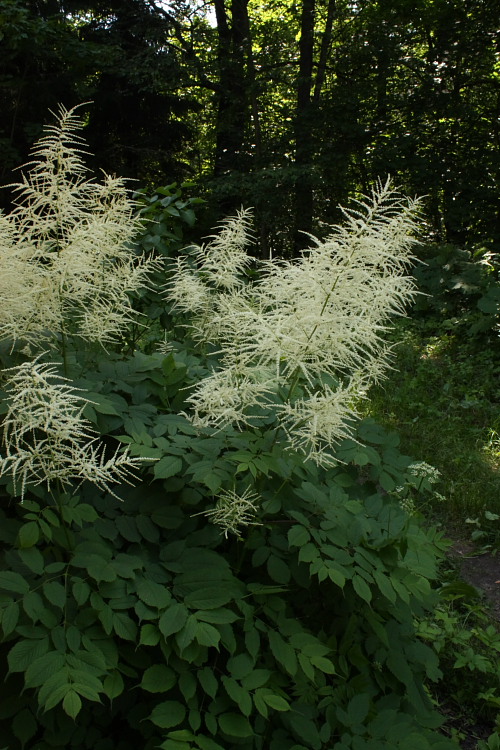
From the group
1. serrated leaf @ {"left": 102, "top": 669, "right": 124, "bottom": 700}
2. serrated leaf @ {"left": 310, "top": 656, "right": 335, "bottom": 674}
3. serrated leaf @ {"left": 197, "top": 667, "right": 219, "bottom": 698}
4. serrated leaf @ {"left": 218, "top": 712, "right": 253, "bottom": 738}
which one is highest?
serrated leaf @ {"left": 102, "top": 669, "right": 124, "bottom": 700}

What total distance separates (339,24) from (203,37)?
8.92ft

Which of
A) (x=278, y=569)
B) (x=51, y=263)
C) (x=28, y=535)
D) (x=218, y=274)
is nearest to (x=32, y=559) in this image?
(x=28, y=535)

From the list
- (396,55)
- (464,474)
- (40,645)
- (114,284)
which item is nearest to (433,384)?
(464,474)

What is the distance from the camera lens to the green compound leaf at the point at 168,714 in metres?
1.78

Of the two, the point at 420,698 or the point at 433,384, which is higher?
the point at 420,698

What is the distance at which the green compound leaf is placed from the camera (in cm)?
178

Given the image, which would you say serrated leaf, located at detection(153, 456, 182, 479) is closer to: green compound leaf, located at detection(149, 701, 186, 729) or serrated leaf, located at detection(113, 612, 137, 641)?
serrated leaf, located at detection(113, 612, 137, 641)

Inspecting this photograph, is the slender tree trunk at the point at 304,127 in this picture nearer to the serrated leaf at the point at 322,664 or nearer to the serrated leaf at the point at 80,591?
Answer: the serrated leaf at the point at 322,664

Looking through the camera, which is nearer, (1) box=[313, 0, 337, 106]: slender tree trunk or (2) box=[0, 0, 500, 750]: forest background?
(2) box=[0, 0, 500, 750]: forest background

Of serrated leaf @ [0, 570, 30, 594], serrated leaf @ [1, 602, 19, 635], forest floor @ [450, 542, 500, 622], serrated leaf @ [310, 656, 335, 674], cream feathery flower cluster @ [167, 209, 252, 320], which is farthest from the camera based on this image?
forest floor @ [450, 542, 500, 622]

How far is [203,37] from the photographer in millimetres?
11938

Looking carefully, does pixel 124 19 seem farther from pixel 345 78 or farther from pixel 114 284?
pixel 114 284

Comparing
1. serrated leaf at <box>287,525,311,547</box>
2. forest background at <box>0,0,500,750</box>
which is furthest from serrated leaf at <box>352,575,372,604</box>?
serrated leaf at <box>287,525,311,547</box>

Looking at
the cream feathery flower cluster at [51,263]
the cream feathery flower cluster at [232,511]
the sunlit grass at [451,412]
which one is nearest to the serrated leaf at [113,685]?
the cream feathery flower cluster at [232,511]
